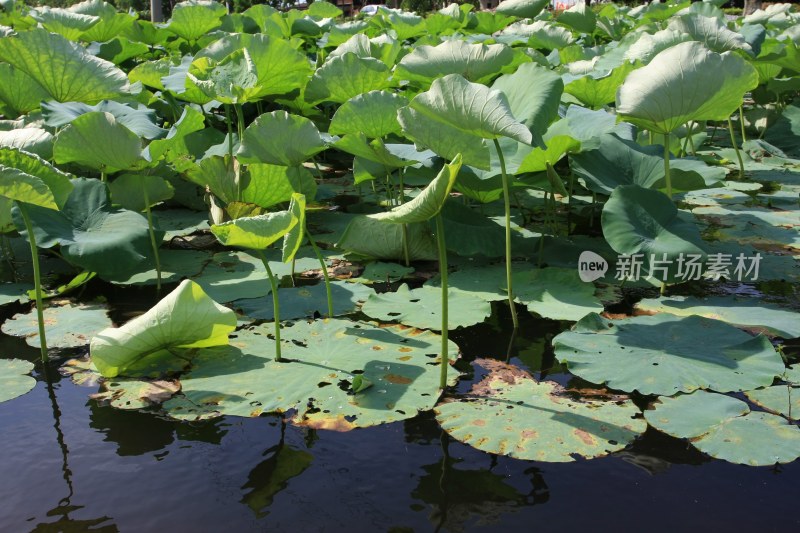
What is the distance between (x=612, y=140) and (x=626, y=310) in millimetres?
669

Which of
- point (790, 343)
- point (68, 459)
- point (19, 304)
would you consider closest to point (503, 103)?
point (790, 343)

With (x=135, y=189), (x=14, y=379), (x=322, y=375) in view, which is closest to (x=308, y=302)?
(x=322, y=375)

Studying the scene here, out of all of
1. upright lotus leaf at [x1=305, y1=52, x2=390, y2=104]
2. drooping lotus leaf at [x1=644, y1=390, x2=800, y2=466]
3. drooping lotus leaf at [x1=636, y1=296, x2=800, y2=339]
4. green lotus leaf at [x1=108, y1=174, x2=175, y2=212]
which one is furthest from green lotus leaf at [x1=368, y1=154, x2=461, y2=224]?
upright lotus leaf at [x1=305, y1=52, x2=390, y2=104]

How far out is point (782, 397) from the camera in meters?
1.79

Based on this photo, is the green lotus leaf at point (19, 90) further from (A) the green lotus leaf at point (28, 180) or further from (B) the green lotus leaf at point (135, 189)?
(A) the green lotus leaf at point (28, 180)

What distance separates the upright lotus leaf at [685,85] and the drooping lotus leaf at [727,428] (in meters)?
0.89

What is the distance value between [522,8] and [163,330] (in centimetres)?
486

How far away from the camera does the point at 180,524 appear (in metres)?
1.41

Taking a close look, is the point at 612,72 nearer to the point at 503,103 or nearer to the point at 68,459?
the point at 503,103

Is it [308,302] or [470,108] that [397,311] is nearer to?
[308,302]

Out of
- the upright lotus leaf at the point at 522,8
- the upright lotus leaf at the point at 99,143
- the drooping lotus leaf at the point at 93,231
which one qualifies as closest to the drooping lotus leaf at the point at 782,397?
the drooping lotus leaf at the point at 93,231

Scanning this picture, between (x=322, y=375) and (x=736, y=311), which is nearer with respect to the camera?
(x=322, y=375)

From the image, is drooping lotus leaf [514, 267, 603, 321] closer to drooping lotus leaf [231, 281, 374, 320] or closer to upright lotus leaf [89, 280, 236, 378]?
drooping lotus leaf [231, 281, 374, 320]

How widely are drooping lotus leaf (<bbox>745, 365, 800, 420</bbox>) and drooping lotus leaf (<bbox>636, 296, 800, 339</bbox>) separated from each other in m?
0.29
